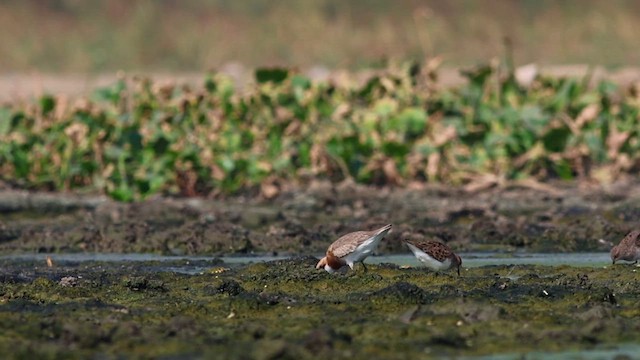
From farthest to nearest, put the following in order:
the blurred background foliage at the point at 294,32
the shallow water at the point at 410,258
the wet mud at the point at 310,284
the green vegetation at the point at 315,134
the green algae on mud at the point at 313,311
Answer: the blurred background foliage at the point at 294,32 → the green vegetation at the point at 315,134 → the shallow water at the point at 410,258 → the wet mud at the point at 310,284 → the green algae on mud at the point at 313,311

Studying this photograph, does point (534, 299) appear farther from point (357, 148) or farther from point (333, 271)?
point (357, 148)

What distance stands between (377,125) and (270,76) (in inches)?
68.9

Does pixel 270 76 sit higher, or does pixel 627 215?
pixel 270 76

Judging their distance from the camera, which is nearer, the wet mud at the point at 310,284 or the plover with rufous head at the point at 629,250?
the wet mud at the point at 310,284

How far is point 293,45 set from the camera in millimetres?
37156

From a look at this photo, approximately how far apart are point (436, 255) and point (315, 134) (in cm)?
806

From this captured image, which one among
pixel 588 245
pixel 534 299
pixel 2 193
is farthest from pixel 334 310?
pixel 2 193

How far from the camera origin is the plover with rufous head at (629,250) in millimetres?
12398

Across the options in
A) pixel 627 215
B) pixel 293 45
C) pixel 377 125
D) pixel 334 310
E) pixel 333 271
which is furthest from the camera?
pixel 293 45

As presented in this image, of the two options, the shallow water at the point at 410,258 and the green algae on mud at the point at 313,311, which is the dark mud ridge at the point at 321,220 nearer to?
the shallow water at the point at 410,258

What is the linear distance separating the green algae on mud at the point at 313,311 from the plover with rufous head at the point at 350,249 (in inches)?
6.6

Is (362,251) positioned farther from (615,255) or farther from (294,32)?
(294,32)

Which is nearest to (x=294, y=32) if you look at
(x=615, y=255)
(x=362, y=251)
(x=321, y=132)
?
(x=321, y=132)

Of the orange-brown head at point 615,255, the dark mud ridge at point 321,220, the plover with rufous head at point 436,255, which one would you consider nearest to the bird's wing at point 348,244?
the plover with rufous head at point 436,255
